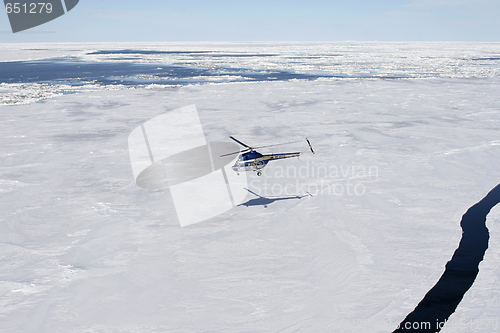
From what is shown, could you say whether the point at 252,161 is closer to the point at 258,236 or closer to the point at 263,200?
the point at 263,200

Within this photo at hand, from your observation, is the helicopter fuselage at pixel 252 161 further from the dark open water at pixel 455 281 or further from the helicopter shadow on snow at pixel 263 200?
the dark open water at pixel 455 281

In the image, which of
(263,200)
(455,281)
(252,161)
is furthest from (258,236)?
(455,281)

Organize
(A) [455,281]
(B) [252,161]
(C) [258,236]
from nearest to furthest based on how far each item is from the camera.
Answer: (A) [455,281] < (C) [258,236] < (B) [252,161]

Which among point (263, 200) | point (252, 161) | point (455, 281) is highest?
point (252, 161)

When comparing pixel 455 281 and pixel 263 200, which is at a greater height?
pixel 263 200

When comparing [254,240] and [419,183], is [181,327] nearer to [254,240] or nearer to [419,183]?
[254,240]

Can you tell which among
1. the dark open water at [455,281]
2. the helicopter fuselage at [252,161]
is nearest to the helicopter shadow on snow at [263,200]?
the helicopter fuselage at [252,161]

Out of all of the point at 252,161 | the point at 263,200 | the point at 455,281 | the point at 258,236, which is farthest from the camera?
the point at 252,161

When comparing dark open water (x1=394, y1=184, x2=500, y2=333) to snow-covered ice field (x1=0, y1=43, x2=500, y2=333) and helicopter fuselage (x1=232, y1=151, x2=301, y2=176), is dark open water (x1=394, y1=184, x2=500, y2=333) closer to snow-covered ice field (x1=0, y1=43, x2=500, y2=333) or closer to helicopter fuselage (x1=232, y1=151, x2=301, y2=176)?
snow-covered ice field (x1=0, y1=43, x2=500, y2=333)

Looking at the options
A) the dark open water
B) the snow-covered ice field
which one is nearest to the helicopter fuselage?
the snow-covered ice field
